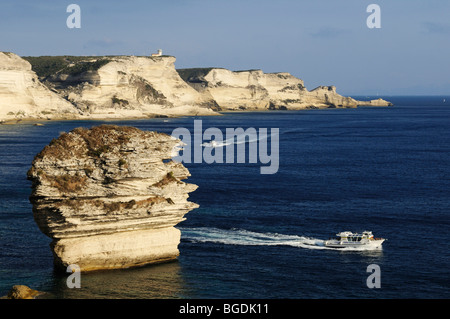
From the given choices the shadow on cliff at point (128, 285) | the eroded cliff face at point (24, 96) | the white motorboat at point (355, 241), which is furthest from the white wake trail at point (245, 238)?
the eroded cliff face at point (24, 96)

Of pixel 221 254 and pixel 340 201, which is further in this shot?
pixel 340 201

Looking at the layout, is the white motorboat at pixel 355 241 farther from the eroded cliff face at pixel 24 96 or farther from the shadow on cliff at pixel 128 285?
the eroded cliff face at pixel 24 96

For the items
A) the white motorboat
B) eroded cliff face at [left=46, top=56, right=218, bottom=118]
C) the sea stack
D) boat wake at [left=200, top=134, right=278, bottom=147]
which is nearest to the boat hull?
the white motorboat

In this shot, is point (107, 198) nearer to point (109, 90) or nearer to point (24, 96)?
point (24, 96)

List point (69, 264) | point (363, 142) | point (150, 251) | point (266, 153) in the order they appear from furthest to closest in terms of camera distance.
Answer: point (363, 142), point (266, 153), point (150, 251), point (69, 264)
